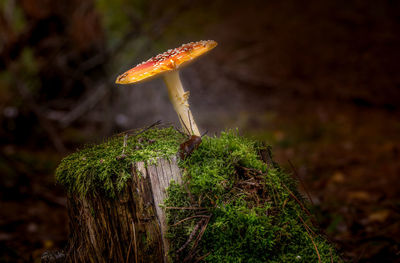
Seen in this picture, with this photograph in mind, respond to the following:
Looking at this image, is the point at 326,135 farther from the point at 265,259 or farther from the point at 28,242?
the point at 28,242

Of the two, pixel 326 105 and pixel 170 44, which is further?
pixel 170 44

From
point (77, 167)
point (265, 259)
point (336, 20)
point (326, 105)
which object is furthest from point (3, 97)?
point (336, 20)

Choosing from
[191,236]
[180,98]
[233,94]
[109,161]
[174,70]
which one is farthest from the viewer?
[233,94]

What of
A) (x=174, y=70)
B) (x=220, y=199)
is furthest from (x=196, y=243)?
(x=174, y=70)

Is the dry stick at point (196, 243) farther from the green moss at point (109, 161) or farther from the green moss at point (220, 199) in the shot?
the green moss at point (109, 161)

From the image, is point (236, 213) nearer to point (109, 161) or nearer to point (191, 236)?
point (191, 236)
